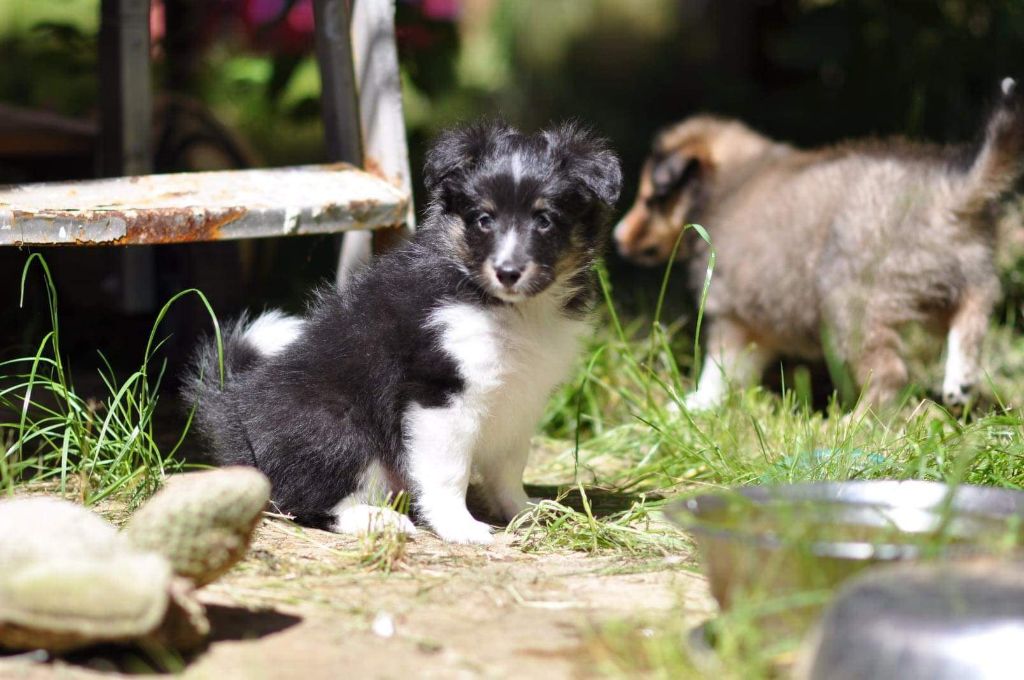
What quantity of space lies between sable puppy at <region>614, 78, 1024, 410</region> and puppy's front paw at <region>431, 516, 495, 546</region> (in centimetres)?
124

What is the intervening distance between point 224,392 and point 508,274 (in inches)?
39.3

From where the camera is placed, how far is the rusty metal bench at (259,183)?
3543 mm

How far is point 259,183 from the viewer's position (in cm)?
407

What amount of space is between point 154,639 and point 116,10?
3.50 m

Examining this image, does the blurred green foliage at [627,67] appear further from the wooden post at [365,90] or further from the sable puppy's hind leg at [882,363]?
the wooden post at [365,90]

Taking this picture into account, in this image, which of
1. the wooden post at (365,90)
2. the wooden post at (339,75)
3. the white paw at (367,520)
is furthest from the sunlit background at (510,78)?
the white paw at (367,520)

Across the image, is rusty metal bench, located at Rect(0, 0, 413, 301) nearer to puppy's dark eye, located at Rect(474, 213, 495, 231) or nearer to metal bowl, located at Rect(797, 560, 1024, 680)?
puppy's dark eye, located at Rect(474, 213, 495, 231)

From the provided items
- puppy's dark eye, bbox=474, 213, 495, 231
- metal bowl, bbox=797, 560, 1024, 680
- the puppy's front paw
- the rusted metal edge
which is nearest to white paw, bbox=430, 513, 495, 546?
the puppy's front paw

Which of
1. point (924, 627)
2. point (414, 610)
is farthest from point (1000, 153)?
point (924, 627)

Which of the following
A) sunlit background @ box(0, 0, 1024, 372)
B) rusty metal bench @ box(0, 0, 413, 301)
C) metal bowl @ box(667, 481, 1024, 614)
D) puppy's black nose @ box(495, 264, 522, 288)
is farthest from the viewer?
sunlit background @ box(0, 0, 1024, 372)

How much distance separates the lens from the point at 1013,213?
6254 millimetres

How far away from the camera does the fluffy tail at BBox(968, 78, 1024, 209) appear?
4656 mm

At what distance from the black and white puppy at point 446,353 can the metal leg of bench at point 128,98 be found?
1.83 metres

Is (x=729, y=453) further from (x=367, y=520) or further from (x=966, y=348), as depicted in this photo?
(x=966, y=348)
